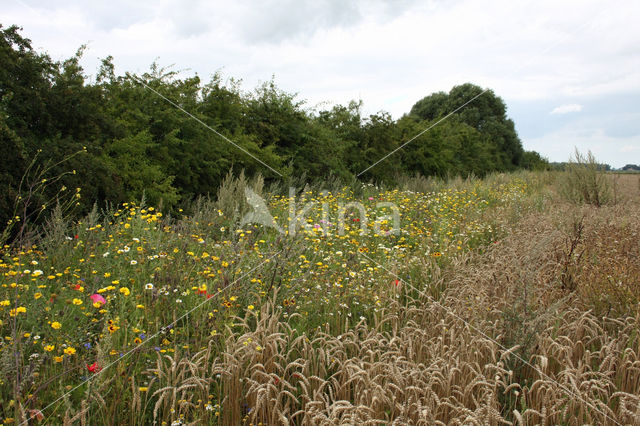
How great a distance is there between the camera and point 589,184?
1082 cm

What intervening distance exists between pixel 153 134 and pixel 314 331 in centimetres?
627

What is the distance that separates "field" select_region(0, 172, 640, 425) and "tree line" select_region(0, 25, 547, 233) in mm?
1245

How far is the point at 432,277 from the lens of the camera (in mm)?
4578

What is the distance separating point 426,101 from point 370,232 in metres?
36.0

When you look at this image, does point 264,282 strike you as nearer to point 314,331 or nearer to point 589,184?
point 314,331

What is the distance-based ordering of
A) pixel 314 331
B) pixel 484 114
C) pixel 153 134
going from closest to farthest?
pixel 314 331, pixel 153 134, pixel 484 114

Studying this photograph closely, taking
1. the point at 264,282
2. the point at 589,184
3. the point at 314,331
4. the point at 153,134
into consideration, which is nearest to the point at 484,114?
the point at 589,184

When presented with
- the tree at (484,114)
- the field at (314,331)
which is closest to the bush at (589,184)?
the field at (314,331)

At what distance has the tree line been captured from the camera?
5840 mm

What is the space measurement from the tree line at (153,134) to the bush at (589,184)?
18.5 feet

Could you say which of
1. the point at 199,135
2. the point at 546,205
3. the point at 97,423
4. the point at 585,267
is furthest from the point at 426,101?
the point at 97,423

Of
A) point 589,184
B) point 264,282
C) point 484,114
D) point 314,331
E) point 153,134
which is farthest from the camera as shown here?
point 484,114

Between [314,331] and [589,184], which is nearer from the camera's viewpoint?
[314,331]

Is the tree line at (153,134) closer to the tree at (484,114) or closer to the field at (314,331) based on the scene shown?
the field at (314,331)
